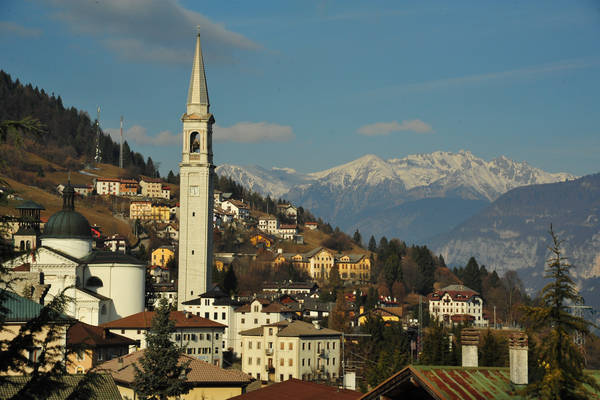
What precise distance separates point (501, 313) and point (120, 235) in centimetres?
6295

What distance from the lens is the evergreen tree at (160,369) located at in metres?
35.7

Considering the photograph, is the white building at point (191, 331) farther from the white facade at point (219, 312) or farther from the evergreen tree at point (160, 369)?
the evergreen tree at point (160, 369)

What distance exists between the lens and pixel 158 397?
36844 millimetres

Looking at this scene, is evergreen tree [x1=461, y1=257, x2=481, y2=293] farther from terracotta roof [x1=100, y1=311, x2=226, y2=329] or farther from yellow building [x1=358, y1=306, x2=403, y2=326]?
terracotta roof [x1=100, y1=311, x2=226, y2=329]

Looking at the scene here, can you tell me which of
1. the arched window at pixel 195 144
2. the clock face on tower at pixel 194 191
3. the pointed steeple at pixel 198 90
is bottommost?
the clock face on tower at pixel 194 191

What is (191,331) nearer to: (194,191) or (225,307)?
(225,307)

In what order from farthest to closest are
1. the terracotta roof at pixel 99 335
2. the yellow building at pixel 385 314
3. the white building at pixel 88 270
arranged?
the yellow building at pixel 385 314 < the white building at pixel 88 270 < the terracotta roof at pixel 99 335

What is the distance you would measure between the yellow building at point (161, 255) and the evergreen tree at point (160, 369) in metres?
117

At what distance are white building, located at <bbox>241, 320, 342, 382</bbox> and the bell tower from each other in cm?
1728

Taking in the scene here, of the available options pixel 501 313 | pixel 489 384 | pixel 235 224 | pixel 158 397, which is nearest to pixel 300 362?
pixel 158 397

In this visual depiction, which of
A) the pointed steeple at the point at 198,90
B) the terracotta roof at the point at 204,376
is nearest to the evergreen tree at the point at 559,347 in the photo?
the terracotta roof at the point at 204,376

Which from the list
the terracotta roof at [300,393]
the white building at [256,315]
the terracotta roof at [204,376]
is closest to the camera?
the terracotta roof at [300,393]

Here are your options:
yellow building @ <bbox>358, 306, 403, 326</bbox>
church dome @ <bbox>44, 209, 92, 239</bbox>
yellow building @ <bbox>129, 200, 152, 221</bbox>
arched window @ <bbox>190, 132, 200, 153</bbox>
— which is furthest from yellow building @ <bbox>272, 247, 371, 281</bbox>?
church dome @ <bbox>44, 209, 92, 239</bbox>

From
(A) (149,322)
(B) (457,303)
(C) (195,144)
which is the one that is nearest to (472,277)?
(B) (457,303)
